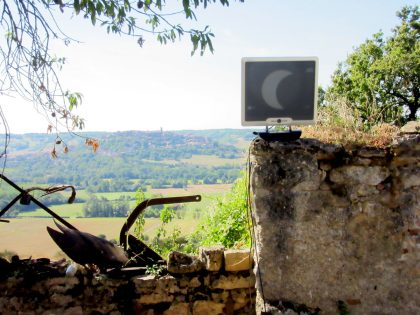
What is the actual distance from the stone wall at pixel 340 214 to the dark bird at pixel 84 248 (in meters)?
1.18

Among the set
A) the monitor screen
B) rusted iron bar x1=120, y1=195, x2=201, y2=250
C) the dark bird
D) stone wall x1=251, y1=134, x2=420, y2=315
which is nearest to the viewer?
the monitor screen

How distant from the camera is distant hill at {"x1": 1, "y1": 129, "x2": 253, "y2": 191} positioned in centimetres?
741

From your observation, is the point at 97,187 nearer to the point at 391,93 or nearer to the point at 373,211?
the point at 373,211

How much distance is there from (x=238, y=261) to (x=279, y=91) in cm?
134

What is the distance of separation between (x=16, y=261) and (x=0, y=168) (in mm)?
818

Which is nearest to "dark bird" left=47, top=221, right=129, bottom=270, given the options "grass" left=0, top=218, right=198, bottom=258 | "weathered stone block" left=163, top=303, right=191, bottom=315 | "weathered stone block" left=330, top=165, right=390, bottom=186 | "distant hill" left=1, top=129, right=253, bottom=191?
"grass" left=0, top=218, right=198, bottom=258

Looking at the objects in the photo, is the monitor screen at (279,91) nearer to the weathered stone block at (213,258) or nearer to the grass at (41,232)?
the weathered stone block at (213,258)

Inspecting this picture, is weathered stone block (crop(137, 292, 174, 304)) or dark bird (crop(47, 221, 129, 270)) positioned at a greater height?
dark bird (crop(47, 221, 129, 270))

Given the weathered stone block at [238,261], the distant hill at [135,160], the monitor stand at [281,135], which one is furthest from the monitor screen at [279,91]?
the distant hill at [135,160]

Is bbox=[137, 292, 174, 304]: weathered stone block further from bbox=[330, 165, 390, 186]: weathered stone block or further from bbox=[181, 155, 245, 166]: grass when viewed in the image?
bbox=[181, 155, 245, 166]: grass

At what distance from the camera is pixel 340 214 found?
10.5ft

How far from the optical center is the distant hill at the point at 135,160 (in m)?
7.41

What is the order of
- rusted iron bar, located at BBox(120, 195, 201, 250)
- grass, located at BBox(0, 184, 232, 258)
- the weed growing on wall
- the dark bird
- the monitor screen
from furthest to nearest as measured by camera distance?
the weed growing on wall, grass, located at BBox(0, 184, 232, 258), rusted iron bar, located at BBox(120, 195, 201, 250), the dark bird, the monitor screen

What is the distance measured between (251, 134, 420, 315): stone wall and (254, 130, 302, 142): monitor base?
0.04 meters
